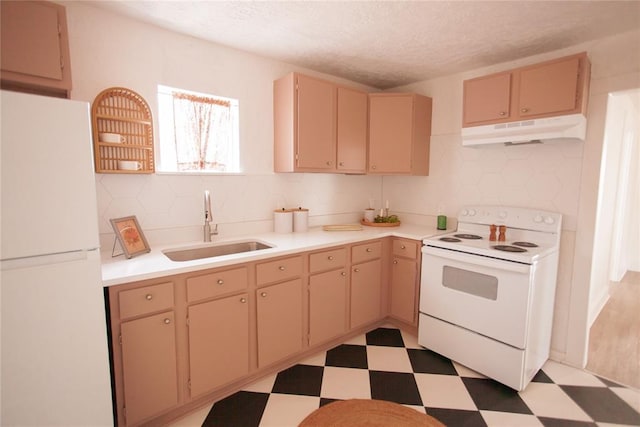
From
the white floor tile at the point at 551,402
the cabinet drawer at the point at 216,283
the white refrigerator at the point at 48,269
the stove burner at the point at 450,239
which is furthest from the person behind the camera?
the stove burner at the point at 450,239

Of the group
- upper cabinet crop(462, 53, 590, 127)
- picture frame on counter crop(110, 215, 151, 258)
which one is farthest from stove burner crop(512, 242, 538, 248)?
picture frame on counter crop(110, 215, 151, 258)

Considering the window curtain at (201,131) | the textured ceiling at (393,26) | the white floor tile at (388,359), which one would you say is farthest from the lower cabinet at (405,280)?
the window curtain at (201,131)

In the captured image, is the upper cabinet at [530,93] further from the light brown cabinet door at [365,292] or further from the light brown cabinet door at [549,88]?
the light brown cabinet door at [365,292]

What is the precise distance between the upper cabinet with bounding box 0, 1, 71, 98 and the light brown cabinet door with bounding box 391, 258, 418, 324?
8.51 feet

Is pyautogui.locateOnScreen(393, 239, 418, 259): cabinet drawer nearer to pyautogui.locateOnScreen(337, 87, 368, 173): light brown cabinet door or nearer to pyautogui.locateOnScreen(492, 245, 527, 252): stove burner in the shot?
pyautogui.locateOnScreen(492, 245, 527, 252): stove burner

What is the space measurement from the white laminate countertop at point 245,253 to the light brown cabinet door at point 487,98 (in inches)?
41.2

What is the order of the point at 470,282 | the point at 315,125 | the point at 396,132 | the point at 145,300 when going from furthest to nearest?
the point at 396,132 → the point at 315,125 → the point at 470,282 → the point at 145,300

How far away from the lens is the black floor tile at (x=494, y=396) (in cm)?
194

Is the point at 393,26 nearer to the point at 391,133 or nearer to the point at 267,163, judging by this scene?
the point at 391,133

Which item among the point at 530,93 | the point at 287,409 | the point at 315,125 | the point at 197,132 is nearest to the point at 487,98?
the point at 530,93

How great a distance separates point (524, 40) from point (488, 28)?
1.29ft

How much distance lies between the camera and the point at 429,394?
6.78 feet

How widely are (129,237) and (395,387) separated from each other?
1.98 meters

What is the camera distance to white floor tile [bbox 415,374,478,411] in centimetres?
197
